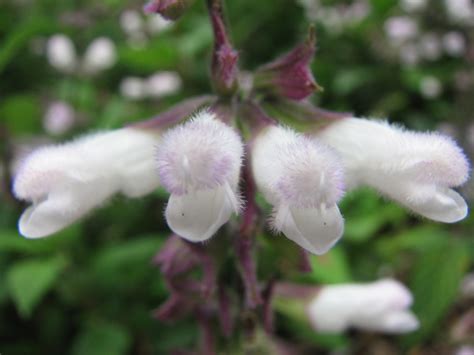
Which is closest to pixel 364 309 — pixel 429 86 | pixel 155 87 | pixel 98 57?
pixel 155 87

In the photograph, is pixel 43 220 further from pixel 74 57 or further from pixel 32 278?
pixel 74 57

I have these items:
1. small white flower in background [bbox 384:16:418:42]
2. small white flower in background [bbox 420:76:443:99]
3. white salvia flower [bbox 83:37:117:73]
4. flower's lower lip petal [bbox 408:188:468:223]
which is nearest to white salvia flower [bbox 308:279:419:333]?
Result: flower's lower lip petal [bbox 408:188:468:223]

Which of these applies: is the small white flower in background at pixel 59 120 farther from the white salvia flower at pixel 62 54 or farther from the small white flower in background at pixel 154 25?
the small white flower in background at pixel 154 25

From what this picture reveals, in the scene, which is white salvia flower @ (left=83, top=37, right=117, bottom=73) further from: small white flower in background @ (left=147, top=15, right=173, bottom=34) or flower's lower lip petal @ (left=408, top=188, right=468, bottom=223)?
flower's lower lip petal @ (left=408, top=188, right=468, bottom=223)

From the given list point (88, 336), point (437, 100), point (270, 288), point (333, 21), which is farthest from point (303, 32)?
point (270, 288)

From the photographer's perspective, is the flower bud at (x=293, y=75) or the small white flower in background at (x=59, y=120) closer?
the flower bud at (x=293, y=75)

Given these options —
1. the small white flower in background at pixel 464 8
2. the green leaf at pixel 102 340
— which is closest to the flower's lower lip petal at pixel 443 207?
the green leaf at pixel 102 340

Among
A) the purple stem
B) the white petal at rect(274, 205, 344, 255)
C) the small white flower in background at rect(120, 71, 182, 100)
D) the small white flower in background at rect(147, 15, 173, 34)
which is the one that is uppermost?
the white petal at rect(274, 205, 344, 255)
